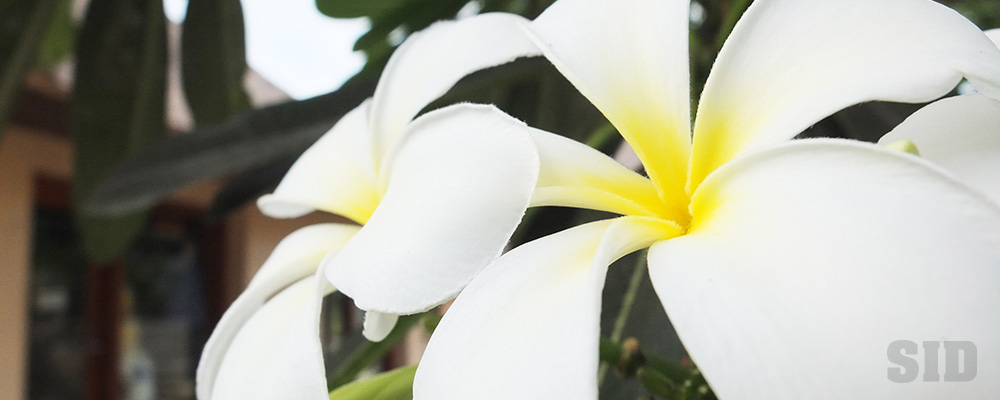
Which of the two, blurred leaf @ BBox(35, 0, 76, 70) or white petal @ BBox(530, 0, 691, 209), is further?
blurred leaf @ BBox(35, 0, 76, 70)

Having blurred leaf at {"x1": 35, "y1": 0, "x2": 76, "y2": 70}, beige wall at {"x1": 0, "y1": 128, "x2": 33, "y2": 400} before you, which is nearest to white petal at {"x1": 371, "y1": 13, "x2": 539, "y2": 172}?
blurred leaf at {"x1": 35, "y1": 0, "x2": 76, "y2": 70}

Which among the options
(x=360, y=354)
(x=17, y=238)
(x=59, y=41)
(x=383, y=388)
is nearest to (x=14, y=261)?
(x=17, y=238)

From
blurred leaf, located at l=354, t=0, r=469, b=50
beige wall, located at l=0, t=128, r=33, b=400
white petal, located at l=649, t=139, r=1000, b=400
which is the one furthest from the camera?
beige wall, located at l=0, t=128, r=33, b=400

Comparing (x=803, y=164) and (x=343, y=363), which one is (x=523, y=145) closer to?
(x=803, y=164)

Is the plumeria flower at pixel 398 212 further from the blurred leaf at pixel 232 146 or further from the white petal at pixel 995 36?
the blurred leaf at pixel 232 146

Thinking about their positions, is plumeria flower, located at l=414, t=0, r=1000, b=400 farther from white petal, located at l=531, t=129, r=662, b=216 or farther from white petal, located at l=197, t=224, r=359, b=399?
white petal, located at l=197, t=224, r=359, b=399

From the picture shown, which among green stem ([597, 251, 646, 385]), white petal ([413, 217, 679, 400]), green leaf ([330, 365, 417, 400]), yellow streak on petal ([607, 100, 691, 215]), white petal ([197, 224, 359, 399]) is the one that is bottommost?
green stem ([597, 251, 646, 385])

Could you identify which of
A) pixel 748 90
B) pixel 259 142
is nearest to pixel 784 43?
pixel 748 90
